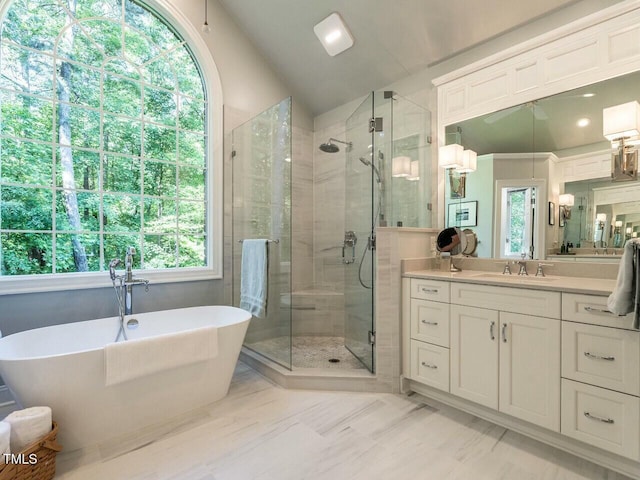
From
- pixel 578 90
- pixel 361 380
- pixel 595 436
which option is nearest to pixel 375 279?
pixel 361 380

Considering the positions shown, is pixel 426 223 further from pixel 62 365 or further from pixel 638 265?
pixel 62 365

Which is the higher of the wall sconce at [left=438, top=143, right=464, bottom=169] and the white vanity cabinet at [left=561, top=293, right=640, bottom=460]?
the wall sconce at [left=438, top=143, right=464, bottom=169]

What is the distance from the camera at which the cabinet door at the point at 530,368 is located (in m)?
1.70

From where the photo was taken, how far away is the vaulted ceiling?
246 cm

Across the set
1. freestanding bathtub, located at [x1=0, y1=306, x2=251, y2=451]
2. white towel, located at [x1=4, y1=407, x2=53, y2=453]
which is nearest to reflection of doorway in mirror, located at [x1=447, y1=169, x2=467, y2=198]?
freestanding bathtub, located at [x1=0, y1=306, x2=251, y2=451]

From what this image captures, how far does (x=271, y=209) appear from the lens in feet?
9.40

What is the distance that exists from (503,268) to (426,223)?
70cm

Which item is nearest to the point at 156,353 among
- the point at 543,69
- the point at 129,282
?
the point at 129,282

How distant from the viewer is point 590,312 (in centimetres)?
161

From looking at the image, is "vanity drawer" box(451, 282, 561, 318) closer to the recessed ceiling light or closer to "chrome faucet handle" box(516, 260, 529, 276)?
"chrome faucet handle" box(516, 260, 529, 276)

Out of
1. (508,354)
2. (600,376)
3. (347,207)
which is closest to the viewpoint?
(600,376)

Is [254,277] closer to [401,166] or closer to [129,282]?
[129,282]

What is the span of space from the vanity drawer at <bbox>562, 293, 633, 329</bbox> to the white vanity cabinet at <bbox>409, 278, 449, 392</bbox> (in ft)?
2.11

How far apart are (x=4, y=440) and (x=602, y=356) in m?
2.65
